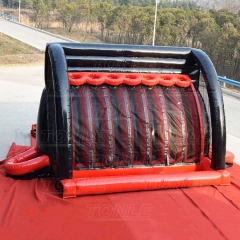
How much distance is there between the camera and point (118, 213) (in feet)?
12.4

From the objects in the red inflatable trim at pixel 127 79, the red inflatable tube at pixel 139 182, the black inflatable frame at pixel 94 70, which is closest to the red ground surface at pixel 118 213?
the red inflatable tube at pixel 139 182

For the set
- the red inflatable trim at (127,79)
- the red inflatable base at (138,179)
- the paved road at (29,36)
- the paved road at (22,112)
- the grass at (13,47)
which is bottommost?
the paved road at (22,112)

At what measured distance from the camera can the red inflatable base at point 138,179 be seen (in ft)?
13.3

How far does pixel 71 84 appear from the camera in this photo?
4473 mm

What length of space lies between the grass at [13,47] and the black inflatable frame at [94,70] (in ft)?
48.1

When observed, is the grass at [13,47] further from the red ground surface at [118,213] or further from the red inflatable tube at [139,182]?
the red inflatable tube at [139,182]

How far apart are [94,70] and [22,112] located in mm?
3971

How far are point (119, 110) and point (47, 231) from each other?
1.71 meters

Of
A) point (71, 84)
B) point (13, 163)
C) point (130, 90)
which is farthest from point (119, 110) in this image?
point (13, 163)

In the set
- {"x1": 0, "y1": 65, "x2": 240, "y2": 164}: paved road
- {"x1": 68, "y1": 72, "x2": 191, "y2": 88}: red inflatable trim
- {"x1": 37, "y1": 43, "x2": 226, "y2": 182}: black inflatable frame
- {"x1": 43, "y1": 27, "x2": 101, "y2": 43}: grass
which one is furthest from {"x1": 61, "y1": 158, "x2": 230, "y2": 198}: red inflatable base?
{"x1": 43, "y1": 27, "x2": 101, "y2": 43}: grass

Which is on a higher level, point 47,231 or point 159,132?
point 159,132

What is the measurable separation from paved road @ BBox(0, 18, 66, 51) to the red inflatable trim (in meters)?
15.6

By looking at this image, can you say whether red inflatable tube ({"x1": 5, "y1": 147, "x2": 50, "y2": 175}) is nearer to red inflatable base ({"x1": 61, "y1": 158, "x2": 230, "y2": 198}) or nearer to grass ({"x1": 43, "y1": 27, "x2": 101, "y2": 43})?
red inflatable base ({"x1": 61, "y1": 158, "x2": 230, "y2": 198})

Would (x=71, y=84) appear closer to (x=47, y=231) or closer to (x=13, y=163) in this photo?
(x=13, y=163)
